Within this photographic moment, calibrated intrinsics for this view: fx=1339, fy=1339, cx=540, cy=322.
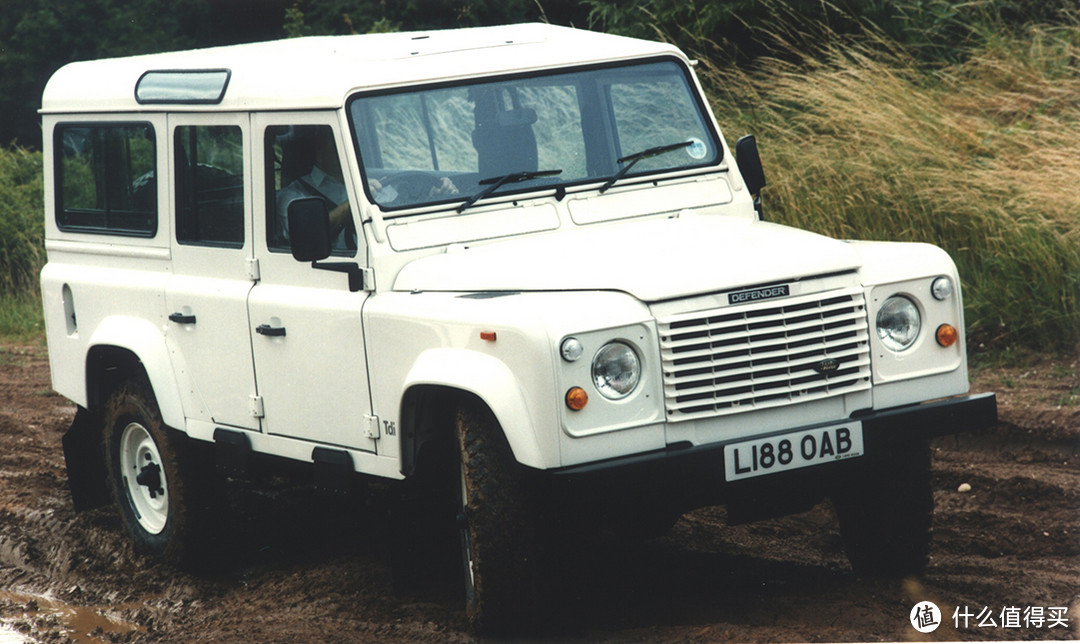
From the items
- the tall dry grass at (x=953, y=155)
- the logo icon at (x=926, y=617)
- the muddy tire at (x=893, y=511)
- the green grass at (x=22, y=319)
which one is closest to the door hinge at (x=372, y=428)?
the muddy tire at (x=893, y=511)

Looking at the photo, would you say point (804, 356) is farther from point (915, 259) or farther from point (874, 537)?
point (874, 537)

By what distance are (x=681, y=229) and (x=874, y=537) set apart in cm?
142

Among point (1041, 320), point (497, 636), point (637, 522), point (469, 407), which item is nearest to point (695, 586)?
point (637, 522)

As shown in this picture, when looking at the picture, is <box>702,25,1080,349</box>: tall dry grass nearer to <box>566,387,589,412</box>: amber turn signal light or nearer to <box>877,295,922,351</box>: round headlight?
<box>877,295,922,351</box>: round headlight

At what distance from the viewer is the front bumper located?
14.0ft

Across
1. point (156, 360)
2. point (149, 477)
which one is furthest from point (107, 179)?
point (149, 477)

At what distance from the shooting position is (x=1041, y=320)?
847cm

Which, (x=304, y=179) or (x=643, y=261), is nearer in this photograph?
(x=643, y=261)

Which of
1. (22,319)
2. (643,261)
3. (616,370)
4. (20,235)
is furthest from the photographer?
(20,235)

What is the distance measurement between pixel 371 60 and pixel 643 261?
1578 millimetres

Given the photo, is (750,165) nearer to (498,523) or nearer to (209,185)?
(498,523)

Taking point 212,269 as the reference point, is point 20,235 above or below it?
below

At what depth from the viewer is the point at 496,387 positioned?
4.36 meters

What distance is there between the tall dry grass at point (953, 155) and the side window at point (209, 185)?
508 cm
